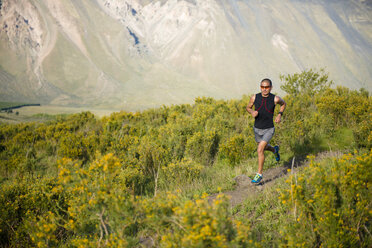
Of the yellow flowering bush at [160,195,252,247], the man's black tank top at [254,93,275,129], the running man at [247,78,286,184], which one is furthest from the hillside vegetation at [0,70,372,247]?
the man's black tank top at [254,93,275,129]

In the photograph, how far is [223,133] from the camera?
7.92 meters

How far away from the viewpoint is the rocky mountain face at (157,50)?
316 ft

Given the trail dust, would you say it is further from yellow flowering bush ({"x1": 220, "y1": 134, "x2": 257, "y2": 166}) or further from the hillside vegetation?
yellow flowering bush ({"x1": 220, "y1": 134, "x2": 257, "y2": 166})

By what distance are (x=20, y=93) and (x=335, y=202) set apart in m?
111

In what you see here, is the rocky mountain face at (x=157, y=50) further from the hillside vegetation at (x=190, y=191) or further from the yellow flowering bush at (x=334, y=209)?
the yellow flowering bush at (x=334, y=209)

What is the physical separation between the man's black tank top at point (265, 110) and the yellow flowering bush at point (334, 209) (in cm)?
212

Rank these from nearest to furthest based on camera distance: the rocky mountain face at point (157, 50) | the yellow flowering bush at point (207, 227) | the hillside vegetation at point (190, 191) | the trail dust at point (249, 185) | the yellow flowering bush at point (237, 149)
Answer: the yellow flowering bush at point (207, 227) → the hillside vegetation at point (190, 191) → the trail dust at point (249, 185) → the yellow flowering bush at point (237, 149) → the rocky mountain face at point (157, 50)

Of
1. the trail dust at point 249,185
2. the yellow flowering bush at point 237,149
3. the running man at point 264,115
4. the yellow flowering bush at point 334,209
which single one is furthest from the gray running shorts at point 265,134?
the yellow flowering bush at point 334,209

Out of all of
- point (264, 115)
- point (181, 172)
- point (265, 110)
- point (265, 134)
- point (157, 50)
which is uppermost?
point (157, 50)

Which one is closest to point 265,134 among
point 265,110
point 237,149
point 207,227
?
point 265,110

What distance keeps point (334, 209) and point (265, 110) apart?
259 centimetres

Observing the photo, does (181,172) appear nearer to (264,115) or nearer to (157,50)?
(264,115)

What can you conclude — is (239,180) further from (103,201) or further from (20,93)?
(20,93)

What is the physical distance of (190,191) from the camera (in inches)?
193
